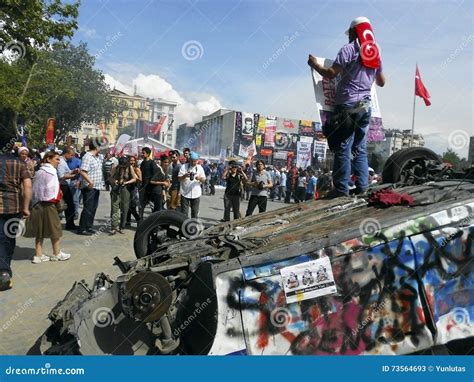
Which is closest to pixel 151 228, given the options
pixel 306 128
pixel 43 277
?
pixel 43 277

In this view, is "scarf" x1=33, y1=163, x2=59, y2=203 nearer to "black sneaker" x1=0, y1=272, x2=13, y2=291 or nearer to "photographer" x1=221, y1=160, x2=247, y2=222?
"black sneaker" x1=0, y1=272, x2=13, y2=291

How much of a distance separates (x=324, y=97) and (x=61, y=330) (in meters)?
3.45

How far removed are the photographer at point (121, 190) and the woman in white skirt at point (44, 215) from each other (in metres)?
2.18

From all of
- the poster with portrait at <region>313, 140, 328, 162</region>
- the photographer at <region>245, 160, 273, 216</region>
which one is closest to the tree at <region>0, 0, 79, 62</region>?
the photographer at <region>245, 160, 273, 216</region>

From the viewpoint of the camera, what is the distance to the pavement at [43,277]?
403 centimetres

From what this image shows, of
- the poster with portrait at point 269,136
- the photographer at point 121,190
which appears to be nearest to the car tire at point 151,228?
the photographer at point 121,190

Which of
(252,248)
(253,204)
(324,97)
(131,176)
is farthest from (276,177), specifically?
(252,248)

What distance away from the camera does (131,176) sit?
8.78 meters

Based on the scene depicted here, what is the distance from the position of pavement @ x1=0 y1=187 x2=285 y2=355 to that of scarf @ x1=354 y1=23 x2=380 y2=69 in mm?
4160

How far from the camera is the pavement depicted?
403 cm

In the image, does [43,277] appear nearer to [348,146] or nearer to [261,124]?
[348,146]

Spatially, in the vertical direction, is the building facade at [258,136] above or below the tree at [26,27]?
above

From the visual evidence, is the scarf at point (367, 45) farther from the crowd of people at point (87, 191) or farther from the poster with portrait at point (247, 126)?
the poster with portrait at point (247, 126)
